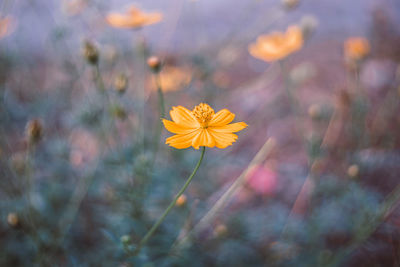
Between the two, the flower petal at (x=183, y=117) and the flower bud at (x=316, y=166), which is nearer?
the flower petal at (x=183, y=117)

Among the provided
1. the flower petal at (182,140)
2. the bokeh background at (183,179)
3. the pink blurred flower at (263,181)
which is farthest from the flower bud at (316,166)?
the flower petal at (182,140)

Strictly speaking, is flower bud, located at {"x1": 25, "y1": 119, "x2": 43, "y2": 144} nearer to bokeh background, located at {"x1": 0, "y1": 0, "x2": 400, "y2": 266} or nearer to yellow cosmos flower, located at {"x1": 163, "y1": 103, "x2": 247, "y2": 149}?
bokeh background, located at {"x1": 0, "y1": 0, "x2": 400, "y2": 266}

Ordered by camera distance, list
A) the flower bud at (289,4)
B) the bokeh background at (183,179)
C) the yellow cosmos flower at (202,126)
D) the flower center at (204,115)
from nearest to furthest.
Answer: the yellow cosmos flower at (202,126) < the flower center at (204,115) < the bokeh background at (183,179) < the flower bud at (289,4)

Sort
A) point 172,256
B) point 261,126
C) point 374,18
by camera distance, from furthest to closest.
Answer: point 374,18 → point 261,126 → point 172,256

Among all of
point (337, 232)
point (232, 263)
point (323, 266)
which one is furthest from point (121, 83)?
point (337, 232)

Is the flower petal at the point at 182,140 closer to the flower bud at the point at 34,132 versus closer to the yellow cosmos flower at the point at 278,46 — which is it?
the flower bud at the point at 34,132

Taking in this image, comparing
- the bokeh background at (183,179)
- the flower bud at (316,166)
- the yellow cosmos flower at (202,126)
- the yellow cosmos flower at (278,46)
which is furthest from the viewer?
the yellow cosmos flower at (278,46)

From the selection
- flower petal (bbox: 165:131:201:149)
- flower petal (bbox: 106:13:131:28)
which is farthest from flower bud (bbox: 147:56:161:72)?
flower petal (bbox: 106:13:131:28)

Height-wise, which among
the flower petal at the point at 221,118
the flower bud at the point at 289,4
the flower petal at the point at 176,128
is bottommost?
the flower petal at the point at 176,128

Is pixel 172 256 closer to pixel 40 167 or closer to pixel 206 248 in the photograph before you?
pixel 206 248
